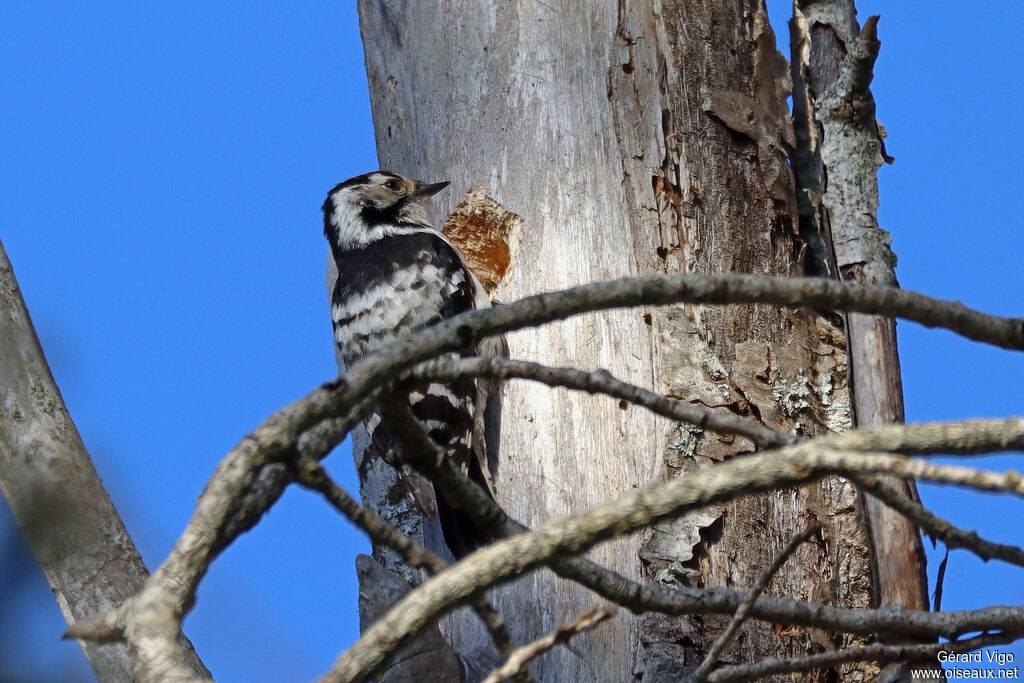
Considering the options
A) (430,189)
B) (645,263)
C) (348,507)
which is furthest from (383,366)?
(430,189)

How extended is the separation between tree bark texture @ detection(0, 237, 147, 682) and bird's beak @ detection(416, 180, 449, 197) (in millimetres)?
1410

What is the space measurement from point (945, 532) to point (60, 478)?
72.5 inches

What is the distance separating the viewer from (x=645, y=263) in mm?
3086

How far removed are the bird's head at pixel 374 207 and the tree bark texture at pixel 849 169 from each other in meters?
1.22

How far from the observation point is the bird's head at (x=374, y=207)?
3.94 m

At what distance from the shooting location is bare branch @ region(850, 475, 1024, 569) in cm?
179

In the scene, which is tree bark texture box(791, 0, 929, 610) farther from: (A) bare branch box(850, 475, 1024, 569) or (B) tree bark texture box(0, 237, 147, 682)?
(B) tree bark texture box(0, 237, 147, 682)

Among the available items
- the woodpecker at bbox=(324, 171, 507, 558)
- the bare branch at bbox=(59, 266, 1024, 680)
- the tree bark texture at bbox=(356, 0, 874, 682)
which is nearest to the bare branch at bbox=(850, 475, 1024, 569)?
the bare branch at bbox=(59, 266, 1024, 680)

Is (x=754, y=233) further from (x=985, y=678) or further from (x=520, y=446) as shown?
(x=985, y=678)

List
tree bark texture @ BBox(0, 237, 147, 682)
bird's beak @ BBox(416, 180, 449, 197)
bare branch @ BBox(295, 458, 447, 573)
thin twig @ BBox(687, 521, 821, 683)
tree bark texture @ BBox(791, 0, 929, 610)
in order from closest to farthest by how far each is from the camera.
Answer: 1. bare branch @ BBox(295, 458, 447, 573)
2. thin twig @ BBox(687, 521, 821, 683)
3. tree bark texture @ BBox(0, 237, 147, 682)
4. tree bark texture @ BBox(791, 0, 929, 610)
5. bird's beak @ BBox(416, 180, 449, 197)

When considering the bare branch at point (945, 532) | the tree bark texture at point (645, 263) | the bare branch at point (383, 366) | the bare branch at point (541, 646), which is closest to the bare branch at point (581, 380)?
the bare branch at point (383, 366)

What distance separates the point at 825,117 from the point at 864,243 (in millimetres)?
450

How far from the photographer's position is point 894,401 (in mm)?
3029

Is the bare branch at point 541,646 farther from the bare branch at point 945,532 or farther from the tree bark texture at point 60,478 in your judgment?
the tree bark texture at point 60,478
